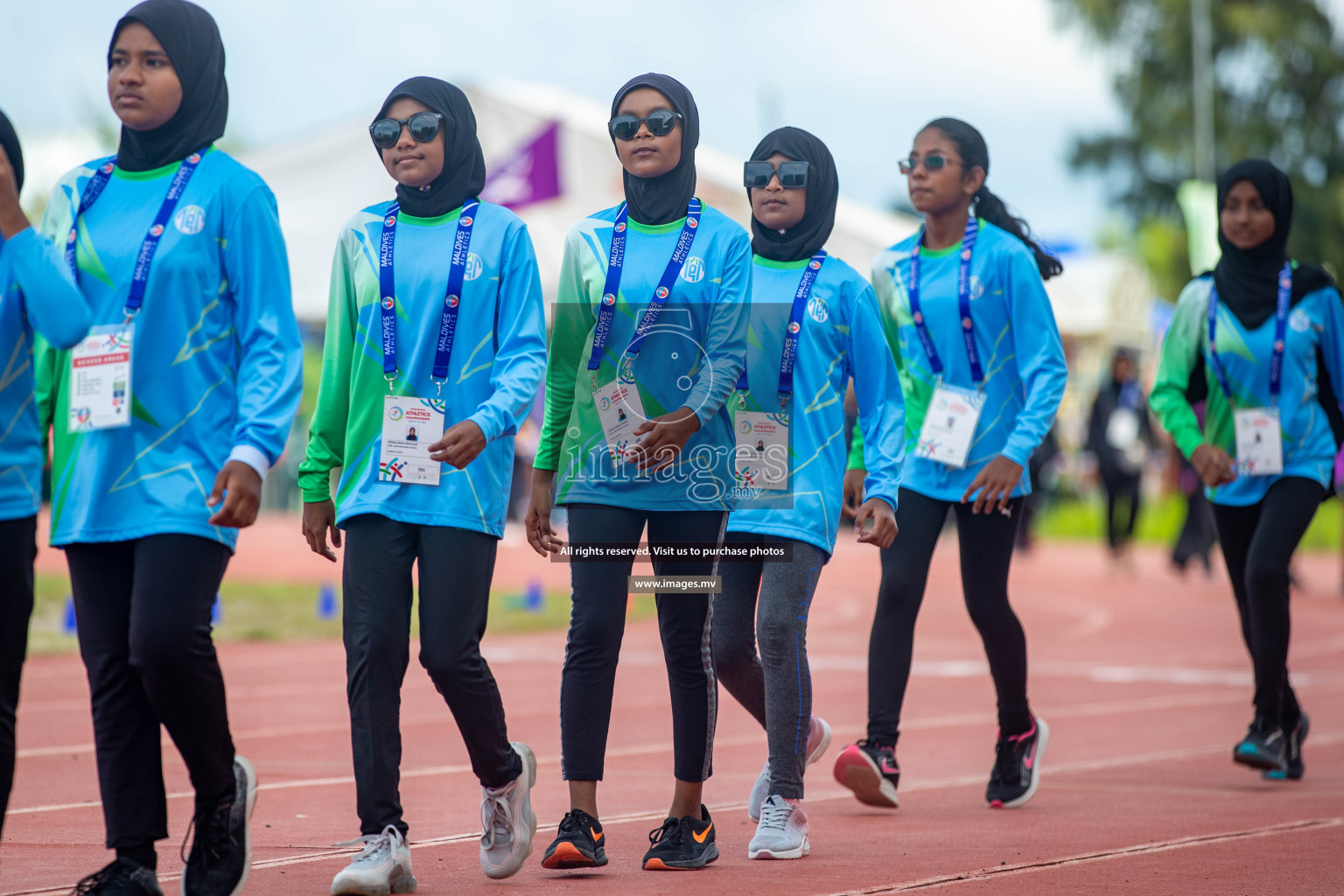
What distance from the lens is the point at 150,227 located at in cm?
414

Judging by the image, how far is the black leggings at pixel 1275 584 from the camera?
268 inches

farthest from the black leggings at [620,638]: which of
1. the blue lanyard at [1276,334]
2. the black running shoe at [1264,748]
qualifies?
the blue lanyard at [1276,334]

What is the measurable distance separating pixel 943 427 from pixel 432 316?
93.9 inches

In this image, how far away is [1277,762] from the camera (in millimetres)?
6801

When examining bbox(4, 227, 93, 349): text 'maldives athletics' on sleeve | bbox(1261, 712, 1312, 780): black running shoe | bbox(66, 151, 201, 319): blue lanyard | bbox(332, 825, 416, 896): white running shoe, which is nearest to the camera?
bbox(4, 227, 93, 349): text 'maldives athletics' on sleeve

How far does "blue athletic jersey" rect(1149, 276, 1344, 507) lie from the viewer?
6.93 m

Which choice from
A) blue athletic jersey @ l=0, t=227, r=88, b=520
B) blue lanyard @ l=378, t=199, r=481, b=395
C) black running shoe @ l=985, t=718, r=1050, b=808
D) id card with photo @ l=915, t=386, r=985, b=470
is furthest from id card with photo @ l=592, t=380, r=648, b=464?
black running shoe @ l=985, t=718, r=1050, b=808

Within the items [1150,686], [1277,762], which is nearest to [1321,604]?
[1150,686]

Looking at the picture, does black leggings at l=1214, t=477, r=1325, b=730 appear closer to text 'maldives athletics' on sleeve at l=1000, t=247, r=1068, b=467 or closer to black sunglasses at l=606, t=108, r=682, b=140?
text 'maldives athletics' on sleeve at l=1000, t=247, r=1068, b=467

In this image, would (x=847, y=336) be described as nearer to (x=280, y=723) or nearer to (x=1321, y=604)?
(x=280, y=723)

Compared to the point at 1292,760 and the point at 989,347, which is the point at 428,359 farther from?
the point at 1292,760

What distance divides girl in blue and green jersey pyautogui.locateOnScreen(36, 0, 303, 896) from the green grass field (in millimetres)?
8282

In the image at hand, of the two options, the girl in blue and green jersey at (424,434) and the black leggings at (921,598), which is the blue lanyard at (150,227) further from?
the black leggings at (921,598)

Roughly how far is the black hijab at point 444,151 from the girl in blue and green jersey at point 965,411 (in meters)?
2.06
